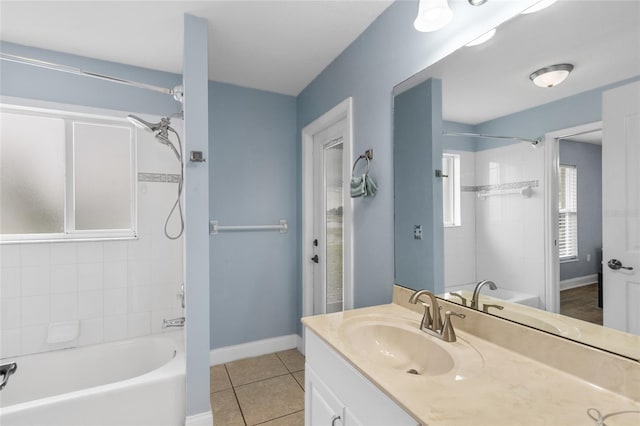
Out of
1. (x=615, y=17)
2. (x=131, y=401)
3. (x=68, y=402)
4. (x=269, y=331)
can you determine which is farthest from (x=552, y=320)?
(x=269, y=331)

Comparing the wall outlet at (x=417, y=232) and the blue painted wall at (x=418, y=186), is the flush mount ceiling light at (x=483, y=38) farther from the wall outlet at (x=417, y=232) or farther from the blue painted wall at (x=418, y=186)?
the wall outlet at (x=417, y=232)

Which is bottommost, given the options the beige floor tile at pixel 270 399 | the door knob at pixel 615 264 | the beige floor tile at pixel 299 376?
the beige floor tile at pixel 299 376

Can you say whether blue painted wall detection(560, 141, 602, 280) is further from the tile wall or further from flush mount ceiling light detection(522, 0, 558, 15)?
flush mount ceiling light detection(522, 0, 558, 15)

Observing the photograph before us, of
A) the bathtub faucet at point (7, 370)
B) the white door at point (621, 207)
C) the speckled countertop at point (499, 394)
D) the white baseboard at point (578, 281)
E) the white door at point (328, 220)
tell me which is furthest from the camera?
the white door at point (328, 220)

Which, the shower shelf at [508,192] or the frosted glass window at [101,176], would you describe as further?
the frosted glass window at [101,176]

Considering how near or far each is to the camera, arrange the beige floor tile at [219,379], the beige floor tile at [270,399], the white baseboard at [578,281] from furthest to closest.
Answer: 1. the beige floor tile at [219,379]
2. the beige floor tile at [270,399]
3. the white baseboard at [578,281]

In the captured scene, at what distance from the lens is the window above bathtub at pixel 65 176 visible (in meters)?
2.11

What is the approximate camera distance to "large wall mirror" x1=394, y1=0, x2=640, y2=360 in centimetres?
83

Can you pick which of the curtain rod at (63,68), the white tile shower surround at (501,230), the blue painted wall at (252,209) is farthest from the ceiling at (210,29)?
the white tile shower surround at (501,230)

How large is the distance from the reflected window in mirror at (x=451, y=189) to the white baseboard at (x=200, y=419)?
178 centimetres

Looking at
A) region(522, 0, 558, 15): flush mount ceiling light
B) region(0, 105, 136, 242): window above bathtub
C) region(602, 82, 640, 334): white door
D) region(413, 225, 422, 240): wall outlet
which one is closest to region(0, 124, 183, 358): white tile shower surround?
region(0, 105, 136, 242): window above bathtub

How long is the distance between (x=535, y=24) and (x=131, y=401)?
2.51 metres

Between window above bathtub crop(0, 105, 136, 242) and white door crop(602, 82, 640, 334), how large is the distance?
2.78 meters

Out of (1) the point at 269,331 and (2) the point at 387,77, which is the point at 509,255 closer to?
(2) the point at 387,77
